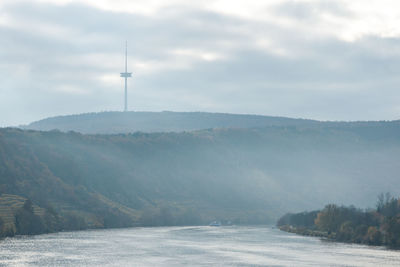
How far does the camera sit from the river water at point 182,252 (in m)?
115

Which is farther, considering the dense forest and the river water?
the dense forest

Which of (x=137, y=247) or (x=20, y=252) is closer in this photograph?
(x=20, y=252)

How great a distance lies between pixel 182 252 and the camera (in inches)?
5118

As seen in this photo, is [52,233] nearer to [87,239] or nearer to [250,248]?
[87,239]

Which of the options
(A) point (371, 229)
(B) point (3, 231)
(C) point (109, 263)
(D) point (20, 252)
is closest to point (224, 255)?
(C) point (109, 263)

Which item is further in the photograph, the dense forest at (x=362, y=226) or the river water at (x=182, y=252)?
the dense forest at (x=362, y=226)

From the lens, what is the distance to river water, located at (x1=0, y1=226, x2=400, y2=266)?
11512 centimetres

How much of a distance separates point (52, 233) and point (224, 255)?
70457 mm

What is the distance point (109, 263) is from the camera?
371 ft

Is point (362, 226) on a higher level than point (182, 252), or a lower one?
higher

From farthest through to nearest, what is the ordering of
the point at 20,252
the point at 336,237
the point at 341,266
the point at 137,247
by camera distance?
the point at 336,237
the point at 137,247
the point at 20,252
the point at 341,266

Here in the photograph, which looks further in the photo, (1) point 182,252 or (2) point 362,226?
(2) point 362,226

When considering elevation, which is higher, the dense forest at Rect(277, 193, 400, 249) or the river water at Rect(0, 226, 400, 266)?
the dense forest at Rect(277, 193, 400, 249)

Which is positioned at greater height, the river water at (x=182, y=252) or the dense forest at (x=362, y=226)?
the dense forest at (x=362, y=226)
